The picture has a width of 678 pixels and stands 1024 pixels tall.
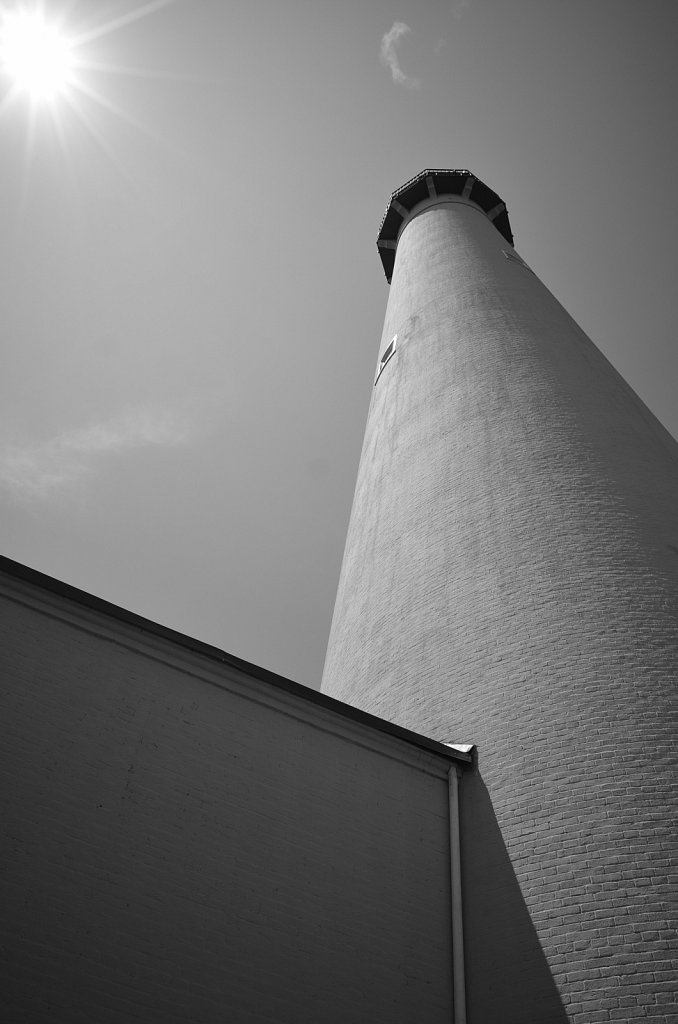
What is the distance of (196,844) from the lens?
17.1 ft

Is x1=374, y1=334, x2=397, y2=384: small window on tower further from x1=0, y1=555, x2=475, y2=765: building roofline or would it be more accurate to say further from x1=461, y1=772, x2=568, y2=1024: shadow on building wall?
x1=461, y1=772, x2=568, y2=1024: shadow on building wall

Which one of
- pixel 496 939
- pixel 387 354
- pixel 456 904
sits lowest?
pixel 496 939

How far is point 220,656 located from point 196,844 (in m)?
1.42

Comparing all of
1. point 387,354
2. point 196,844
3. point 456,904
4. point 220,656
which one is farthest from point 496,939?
point 387,354

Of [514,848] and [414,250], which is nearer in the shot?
[514,848]

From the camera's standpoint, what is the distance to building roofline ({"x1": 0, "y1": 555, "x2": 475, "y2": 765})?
5.71m

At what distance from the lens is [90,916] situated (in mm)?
4625

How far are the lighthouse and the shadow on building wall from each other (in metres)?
0.01

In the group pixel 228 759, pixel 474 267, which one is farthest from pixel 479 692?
pixel 474 267

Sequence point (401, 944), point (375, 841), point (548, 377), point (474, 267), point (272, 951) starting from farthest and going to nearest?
point (474, 267) < point (548, 377) < point (375, 841) < point (401, 944) < point (272, 951)

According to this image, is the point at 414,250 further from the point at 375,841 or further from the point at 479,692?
the point at 375,841

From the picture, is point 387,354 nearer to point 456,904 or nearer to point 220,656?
point 220,656

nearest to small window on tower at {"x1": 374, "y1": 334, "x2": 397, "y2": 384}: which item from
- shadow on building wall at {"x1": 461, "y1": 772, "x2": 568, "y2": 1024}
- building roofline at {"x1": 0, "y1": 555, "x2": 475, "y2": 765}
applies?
building roofline at {"x1": 0, "y1": 555, "x2": 475, "y2": 765}

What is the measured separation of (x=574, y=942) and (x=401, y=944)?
1.25m
